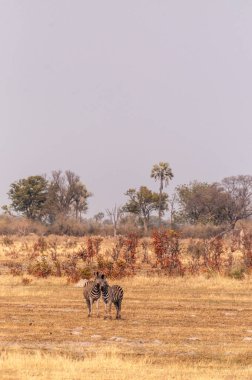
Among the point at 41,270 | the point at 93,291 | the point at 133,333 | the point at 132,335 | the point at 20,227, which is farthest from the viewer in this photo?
the point at 20,227

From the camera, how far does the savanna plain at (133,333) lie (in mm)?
14125

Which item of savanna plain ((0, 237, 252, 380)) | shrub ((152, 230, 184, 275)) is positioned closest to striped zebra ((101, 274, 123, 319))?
savanna plain ((0, 237, 252, 380))

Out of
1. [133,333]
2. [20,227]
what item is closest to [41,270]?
[133,333]

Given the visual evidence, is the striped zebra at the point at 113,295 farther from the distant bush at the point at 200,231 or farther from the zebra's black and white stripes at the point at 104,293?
the distant bush at the point at 200,231

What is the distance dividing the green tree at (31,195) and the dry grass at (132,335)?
66.3m

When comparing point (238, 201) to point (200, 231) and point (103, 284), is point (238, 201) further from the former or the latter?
point (103, 284)

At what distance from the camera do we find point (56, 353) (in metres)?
15.9

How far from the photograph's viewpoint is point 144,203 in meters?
91.9

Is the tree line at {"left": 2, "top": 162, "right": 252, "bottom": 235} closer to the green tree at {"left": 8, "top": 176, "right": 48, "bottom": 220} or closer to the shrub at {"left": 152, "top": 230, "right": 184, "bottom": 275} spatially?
the green tree at {"left": 8, "top": 176, "right": 48, "bottom": 220}

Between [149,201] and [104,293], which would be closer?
[104,293]

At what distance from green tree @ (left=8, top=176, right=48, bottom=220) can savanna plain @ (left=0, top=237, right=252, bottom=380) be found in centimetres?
6464

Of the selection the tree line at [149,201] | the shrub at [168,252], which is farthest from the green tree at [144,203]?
the shrub at [168,252]

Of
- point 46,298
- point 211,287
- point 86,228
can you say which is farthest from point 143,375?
point 86,228

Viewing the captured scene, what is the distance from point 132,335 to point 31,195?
79797 millimetres
